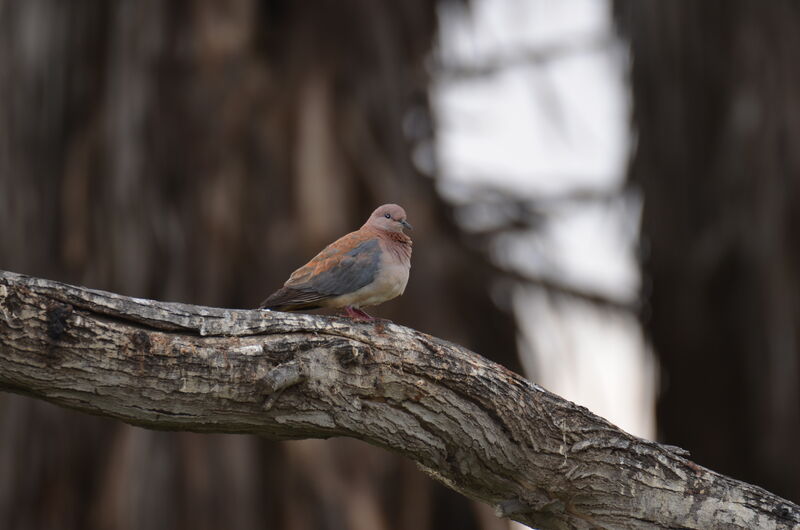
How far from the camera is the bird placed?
19.7 ft

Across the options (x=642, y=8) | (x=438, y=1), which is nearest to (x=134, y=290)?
(x=438, y=1)

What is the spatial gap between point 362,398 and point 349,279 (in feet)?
3.91

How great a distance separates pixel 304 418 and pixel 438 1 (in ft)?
30.3

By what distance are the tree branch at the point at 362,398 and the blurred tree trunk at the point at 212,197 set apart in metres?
6.52

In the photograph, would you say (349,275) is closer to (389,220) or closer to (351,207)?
(389,220)

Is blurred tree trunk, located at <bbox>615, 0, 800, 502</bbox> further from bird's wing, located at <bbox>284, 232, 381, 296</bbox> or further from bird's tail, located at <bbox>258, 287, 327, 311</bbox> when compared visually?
bird's tail, located at <bbox>258, 287, 327, 311</bbox>

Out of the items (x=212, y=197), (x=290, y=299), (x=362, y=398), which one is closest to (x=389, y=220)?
(x=290, y=299)

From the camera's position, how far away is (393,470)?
12.5 metres

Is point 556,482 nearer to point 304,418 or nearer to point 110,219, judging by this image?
point 304,418

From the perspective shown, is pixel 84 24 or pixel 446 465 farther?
pixel 84 24

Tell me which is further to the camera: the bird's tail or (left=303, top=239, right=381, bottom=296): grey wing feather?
(left=303, top=239, right=381, bottom=296): grey wing feather

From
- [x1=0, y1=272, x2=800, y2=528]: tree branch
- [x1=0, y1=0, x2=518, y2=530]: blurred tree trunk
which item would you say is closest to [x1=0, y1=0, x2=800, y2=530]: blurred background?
[x1=0, y1=0, x2=518, y2=530]: blurred tree trunk

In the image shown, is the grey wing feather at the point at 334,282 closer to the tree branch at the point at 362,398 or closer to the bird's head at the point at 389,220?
the bird's head at the point at 389,220

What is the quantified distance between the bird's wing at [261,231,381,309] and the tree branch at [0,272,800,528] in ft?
3.08
